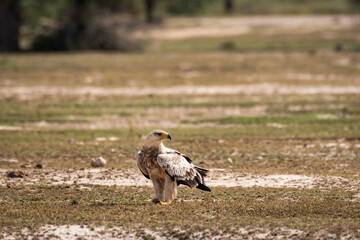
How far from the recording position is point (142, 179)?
32.2 ft

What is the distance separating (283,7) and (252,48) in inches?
996

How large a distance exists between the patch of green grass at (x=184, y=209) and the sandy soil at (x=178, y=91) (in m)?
10.6

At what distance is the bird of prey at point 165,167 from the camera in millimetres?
7781

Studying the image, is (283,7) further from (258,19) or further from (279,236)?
(279,236)

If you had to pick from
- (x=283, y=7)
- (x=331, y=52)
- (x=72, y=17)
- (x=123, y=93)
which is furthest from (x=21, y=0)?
(x=283, y=7)

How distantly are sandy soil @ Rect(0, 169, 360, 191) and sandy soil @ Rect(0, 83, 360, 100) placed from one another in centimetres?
933

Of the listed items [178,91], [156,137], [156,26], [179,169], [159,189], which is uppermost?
[156,137]

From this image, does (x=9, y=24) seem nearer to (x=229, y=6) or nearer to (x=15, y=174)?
(x=15, y=174)

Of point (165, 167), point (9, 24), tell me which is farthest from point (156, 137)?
point (9, 24)

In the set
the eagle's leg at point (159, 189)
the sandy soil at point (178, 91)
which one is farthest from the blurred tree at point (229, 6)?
the eagle's leg at point (159, 189)

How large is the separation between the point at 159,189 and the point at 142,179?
5.39 ft

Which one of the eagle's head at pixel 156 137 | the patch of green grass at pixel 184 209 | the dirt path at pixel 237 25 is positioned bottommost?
the dirt path at pixel 237 25

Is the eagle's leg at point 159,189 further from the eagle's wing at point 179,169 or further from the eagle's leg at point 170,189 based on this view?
the eagle's wing at point 179,169

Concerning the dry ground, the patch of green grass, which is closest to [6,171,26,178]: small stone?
the dry ground
